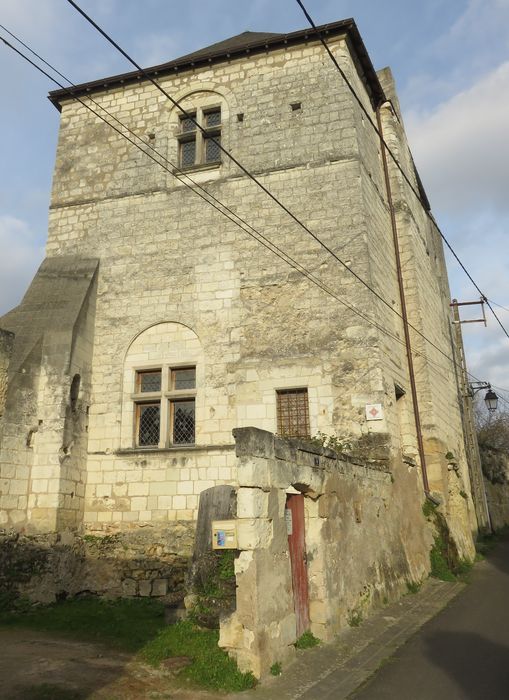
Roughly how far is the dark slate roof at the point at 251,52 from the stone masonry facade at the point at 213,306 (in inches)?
2.3

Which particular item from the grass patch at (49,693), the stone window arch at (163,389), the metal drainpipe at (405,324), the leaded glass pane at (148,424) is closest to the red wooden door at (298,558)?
the grass patch at (49,693)

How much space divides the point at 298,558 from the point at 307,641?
2.61ft

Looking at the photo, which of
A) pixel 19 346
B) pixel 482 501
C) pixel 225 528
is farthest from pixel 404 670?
pixel 482 501

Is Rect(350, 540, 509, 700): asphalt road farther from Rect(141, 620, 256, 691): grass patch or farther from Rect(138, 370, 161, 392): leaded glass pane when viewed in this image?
Rect(138, 370, 161, 392): leaded glass pane

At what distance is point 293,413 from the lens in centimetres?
1008

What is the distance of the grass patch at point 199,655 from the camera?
4723mm

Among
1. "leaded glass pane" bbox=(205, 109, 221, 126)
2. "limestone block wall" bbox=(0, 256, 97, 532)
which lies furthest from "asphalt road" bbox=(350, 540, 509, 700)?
"leaded glass pane" bbox=(205, 109, 221, 126)

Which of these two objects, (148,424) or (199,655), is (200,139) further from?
(199,655)

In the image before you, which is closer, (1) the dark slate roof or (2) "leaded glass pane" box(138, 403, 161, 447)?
(2) "leaded glass pane" box(138, 403, 161, 447)

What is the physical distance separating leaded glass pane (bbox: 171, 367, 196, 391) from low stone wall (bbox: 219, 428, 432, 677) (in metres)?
3.89

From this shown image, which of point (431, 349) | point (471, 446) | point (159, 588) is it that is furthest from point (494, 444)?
point (159, 588)

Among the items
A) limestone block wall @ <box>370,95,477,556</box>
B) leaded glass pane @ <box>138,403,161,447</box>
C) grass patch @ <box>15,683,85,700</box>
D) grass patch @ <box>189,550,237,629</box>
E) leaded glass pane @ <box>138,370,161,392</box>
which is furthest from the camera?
limestone block wall @ <box>370,95,477,556</box>

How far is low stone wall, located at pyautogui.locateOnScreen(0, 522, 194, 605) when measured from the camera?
886 cm

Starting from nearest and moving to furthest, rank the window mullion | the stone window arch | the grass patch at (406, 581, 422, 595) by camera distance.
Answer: the grass patch at (406, 581, 422, 595), the window mullion, the stone window arch
